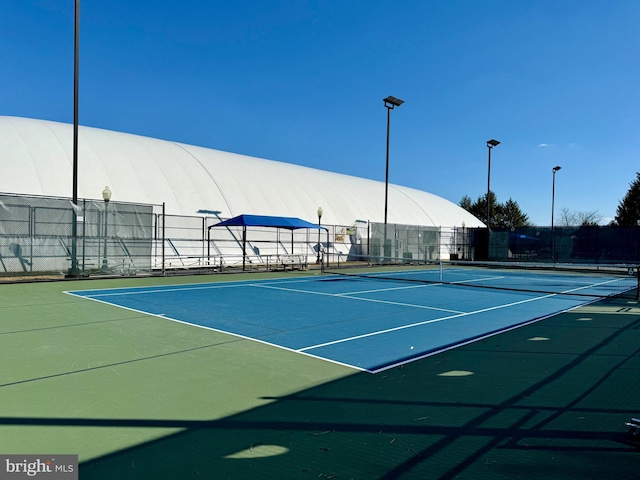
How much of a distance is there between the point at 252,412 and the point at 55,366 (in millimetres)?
3021

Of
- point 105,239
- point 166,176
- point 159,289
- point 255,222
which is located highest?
point 166,176

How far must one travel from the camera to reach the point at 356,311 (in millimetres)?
10750

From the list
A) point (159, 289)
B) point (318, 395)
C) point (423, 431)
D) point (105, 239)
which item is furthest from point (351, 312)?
point (105, 239)

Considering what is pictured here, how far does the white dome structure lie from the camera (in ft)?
79.7

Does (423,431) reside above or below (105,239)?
below

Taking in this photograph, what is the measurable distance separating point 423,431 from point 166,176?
27050 millimetres

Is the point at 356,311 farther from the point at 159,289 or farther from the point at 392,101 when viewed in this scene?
the point at 392,101

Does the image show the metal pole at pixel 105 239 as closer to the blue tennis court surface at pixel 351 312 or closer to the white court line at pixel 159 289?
the white court line at pixel 159 289

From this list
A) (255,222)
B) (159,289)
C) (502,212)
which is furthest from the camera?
(502,212)

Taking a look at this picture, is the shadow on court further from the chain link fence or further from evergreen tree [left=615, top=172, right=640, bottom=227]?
evergreen tree [left=615, top=172, right=640, bottom=227]

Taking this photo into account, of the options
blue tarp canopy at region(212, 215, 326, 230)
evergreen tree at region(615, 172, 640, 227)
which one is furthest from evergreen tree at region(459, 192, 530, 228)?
blue tarp canopy at region(212, 215, 326, 230)

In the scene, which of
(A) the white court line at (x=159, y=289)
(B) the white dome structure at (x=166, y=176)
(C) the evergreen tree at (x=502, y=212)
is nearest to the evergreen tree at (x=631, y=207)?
(C) the evergreen tree at (x=502, y=212)

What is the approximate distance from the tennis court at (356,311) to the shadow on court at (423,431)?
114cm

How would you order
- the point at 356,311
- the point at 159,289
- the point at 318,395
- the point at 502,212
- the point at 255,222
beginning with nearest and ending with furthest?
1. the point at 318,395
2. the point at 356,311
3. the point at 159,289
4. the point at 255,222
5. the point at 502,212
